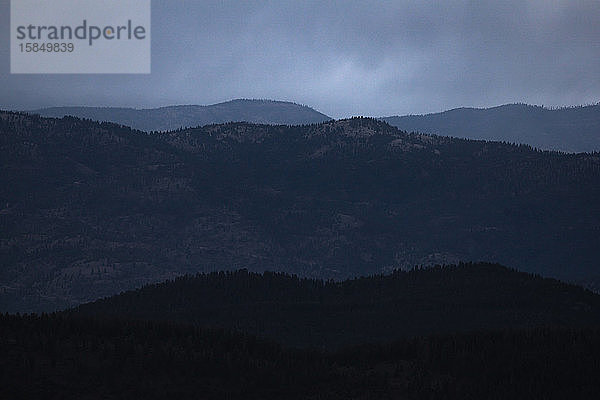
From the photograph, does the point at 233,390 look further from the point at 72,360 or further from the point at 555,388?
the point at 555,388

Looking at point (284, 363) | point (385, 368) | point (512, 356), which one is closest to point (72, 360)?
point (284, 363)

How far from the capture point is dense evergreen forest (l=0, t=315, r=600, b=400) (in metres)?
128

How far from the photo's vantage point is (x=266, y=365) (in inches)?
5709

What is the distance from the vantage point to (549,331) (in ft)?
527

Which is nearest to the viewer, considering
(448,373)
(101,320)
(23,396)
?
(23,396)

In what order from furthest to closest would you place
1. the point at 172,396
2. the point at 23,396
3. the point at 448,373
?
1. the point at 448,373
2. the point at 172,396
3. the point at 23,396

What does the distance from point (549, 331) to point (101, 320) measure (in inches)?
3226

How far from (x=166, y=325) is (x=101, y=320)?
11773 mm

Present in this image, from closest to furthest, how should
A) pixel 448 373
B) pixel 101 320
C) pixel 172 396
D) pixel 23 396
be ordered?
1. pixel 23 396
2. pixel 172 396
3. pixel 448 373
4. pixel 101 320

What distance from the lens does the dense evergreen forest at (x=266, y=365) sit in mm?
127938

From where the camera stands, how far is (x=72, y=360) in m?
132

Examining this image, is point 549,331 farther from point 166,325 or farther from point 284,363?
point 166,325

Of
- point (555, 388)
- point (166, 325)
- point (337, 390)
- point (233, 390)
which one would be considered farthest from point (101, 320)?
point (555, 388)

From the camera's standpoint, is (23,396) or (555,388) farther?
(555,388)
